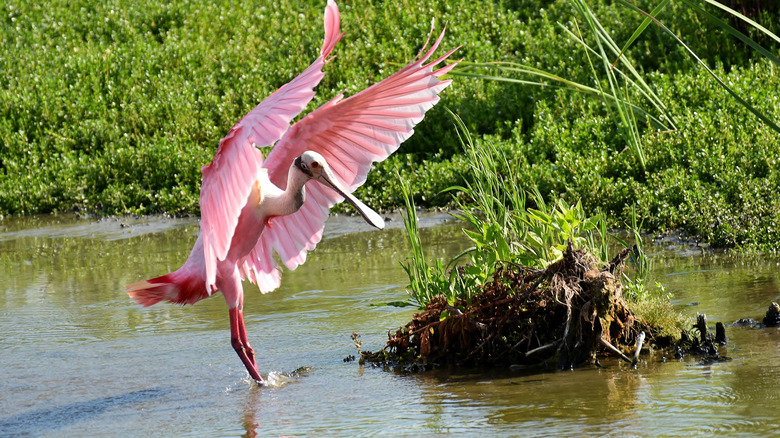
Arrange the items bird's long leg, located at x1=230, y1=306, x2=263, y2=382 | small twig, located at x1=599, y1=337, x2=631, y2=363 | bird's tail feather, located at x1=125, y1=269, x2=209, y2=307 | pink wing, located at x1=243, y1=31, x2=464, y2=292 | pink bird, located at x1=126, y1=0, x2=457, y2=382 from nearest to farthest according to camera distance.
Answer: pink bird, located at x1=126, y1=0, x2=457, y2=382 → small twig, located at x1=599, y1=337, x2=631, y2=363 → pink wing, located at x1=243, y1=31, x2=464, y2=292 → bird's long leg, located at x1=230, y1=306, x2=263, y2=382 → bird's tail feather, located at x1=125, y1=269, x2=209, y2=307

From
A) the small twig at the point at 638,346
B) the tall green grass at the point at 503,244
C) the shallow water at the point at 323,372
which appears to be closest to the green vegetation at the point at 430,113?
the shallow water at the point at 323,372

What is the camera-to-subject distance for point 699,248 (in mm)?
7719

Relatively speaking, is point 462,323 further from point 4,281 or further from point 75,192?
point 75,192

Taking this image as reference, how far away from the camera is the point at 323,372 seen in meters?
5.59

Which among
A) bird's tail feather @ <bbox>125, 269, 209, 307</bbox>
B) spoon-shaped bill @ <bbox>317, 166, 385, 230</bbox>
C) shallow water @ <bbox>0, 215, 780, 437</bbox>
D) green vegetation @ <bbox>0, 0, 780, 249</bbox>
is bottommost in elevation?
shallow water @ <bbox>0, 215, 780, 437</bbox>

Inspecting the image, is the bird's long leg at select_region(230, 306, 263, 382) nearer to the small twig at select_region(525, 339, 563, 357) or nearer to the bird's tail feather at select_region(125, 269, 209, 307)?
the bird's tail feather at select_region(125, 269, 209, 307)

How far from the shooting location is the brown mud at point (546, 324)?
510 centimetres

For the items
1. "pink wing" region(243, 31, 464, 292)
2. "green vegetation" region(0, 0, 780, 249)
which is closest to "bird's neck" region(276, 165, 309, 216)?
"pink wing" region(243, 31, 464, 292)

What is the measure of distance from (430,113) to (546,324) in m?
5.93

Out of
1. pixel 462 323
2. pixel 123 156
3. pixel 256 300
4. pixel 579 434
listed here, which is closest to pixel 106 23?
pixel 123 156

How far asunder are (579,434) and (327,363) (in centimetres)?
199

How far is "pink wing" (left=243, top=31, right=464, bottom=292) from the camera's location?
5320mm

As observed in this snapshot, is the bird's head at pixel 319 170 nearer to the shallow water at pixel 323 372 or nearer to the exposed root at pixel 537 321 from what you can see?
the exposed root at pixel 537 321

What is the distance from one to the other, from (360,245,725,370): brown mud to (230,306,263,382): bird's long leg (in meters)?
0.83
